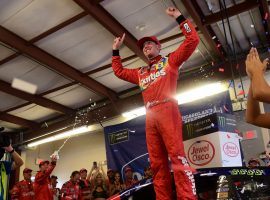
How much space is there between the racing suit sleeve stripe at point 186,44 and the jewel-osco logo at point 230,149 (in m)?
0.93

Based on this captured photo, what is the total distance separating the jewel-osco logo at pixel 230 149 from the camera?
3.25 m

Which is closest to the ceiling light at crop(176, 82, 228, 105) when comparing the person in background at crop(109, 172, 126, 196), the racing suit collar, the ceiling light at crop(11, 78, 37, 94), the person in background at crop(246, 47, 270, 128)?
the person in background at crop(109, 172, 126, 196)

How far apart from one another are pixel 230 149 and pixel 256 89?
195 centimetres

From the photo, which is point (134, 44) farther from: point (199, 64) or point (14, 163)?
point (14, 163)

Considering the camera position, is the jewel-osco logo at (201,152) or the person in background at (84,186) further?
the person in background at (84,186)

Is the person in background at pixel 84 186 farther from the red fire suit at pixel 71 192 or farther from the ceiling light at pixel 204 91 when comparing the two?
the ceiling light at pixel 204 91

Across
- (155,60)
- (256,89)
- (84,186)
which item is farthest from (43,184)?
(256,89)

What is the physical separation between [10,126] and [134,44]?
6.85m

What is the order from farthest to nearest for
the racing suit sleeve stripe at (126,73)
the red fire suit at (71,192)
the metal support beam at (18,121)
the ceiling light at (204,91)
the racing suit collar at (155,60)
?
the metal support beam at (18,121), the ceiling light at (204,91), the red fire suit at (71,192), the racing suit sleeve stripe at (126,73), the racing suit collar at (155,60)

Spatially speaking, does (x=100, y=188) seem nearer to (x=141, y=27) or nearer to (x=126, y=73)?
(x=141, y=27)

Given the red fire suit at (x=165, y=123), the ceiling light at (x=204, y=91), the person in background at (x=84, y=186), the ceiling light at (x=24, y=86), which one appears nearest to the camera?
the red fire suit at (x=165, y=123)

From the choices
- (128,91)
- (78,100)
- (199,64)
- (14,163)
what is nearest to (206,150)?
(14,163)

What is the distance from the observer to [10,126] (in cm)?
1201

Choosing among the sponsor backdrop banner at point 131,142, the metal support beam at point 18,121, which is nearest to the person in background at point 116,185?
the sponsor backdrop banner at point 131,142
